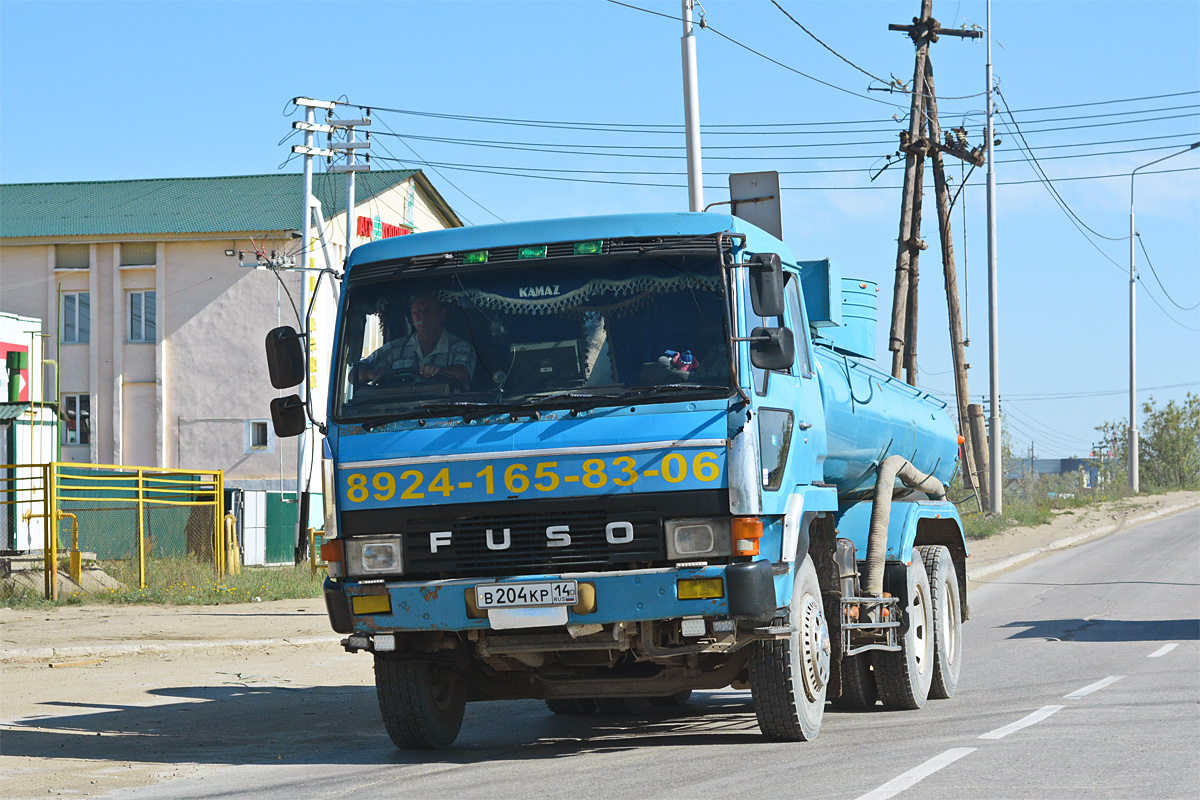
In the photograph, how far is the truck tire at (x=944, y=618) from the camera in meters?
11.0

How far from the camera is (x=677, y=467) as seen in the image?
7.34 meters

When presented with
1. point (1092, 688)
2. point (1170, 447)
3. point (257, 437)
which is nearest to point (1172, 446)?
point (1170, 447)

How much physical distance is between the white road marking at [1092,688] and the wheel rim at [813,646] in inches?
107

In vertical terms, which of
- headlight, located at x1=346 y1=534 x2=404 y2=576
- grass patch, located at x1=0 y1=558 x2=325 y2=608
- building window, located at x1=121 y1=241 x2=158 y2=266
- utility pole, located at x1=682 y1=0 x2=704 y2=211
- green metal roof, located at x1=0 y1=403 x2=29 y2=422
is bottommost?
grass patch, located at x1=0 y1=558 x2=325 y2=608

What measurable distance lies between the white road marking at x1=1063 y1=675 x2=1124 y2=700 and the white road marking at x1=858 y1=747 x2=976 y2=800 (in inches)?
112

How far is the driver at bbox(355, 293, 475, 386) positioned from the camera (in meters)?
7.82

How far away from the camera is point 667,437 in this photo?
7359 mm

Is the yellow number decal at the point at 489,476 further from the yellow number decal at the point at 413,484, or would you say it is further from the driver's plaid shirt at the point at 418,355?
the driver's plaid shirt at the point at 418,355

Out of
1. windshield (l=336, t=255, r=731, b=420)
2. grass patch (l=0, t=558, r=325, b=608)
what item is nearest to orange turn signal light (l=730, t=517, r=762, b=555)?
windshield (l=336, t=255, r=731, b=420)

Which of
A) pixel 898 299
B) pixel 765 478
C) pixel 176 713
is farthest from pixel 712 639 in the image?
pixel 898 299

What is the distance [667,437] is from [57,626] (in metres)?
11.8

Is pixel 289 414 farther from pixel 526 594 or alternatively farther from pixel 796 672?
pixel 796 672

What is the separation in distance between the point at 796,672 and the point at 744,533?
123 centimetres

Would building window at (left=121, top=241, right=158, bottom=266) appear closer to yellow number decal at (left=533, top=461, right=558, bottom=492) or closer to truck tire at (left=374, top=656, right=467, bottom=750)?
truck tire at (left=374, top=656, right=467, bottom=750)
